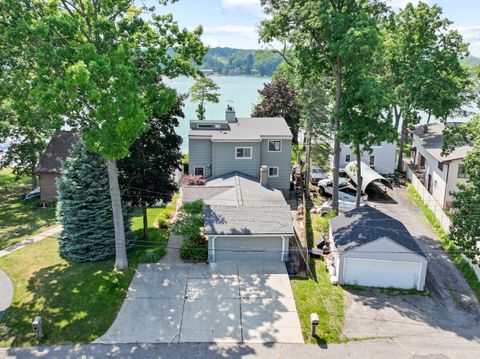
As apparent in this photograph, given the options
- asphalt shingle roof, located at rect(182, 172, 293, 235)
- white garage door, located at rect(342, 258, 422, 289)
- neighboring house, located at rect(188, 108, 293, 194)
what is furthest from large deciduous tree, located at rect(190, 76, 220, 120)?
white garage door, located at rect(342, 258, 422, 289)

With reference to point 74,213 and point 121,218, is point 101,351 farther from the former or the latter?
point 74,213

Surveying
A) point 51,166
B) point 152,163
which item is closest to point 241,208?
point 152,163

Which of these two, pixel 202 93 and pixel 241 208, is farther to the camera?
pixel 202 93

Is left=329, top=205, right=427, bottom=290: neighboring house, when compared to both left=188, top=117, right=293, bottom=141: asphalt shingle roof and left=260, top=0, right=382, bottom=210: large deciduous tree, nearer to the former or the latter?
left=260, top=0, right=382, bottom=210: large deciduous tree

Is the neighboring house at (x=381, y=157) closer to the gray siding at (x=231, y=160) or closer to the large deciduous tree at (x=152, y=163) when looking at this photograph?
the gray siding at (x=231, y=160)

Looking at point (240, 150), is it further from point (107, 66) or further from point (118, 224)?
point (107, 66)

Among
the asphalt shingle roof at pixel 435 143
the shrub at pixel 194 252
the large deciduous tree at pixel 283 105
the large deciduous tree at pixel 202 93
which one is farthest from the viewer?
the large deciduous tree at pixel 202 93

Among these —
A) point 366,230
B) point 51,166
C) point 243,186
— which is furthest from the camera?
point 51,166

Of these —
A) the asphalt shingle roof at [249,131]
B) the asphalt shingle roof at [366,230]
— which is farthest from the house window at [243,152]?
the asphalt shingle roof at [366,230]
